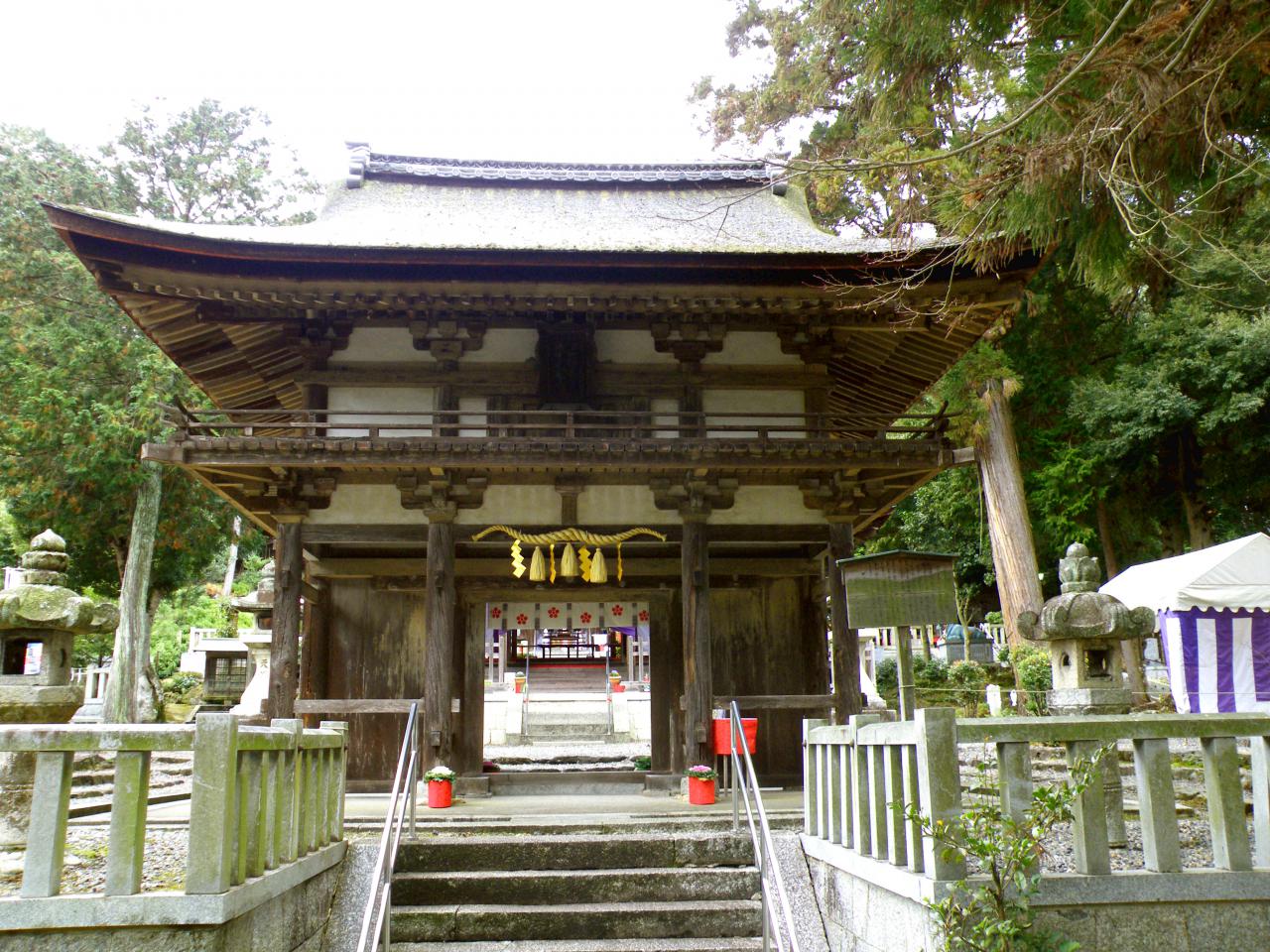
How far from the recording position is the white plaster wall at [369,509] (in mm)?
10523

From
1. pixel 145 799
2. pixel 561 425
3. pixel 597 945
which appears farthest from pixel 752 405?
pixel 145 799

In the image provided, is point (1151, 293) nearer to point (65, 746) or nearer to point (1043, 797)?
point (1043, 797)

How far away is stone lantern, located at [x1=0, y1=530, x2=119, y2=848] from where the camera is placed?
771 centimetres

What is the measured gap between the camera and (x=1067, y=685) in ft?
24.5

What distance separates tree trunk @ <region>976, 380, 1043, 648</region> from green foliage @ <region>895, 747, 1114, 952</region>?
14006 millimetres

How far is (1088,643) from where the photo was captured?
24.3ft

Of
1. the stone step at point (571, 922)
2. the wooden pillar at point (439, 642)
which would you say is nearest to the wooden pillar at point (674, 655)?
the wooden pillar at point (439, 642)

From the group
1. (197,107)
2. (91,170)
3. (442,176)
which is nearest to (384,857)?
(442,176)

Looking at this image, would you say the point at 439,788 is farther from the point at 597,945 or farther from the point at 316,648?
the point at 597,945

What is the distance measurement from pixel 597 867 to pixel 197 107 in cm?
2247

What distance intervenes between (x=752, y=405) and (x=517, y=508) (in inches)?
115

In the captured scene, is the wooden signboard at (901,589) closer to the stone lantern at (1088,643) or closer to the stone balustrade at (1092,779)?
the stone lantern at (1088,643)

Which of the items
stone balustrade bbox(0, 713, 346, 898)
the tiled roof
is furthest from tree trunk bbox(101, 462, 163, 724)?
stone balustrade bbox(0, 713, 346, 898)

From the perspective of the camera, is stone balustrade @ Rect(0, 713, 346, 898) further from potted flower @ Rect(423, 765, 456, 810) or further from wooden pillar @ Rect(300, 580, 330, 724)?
wooden pillar @ Rect(300, 580, 330, 724)
